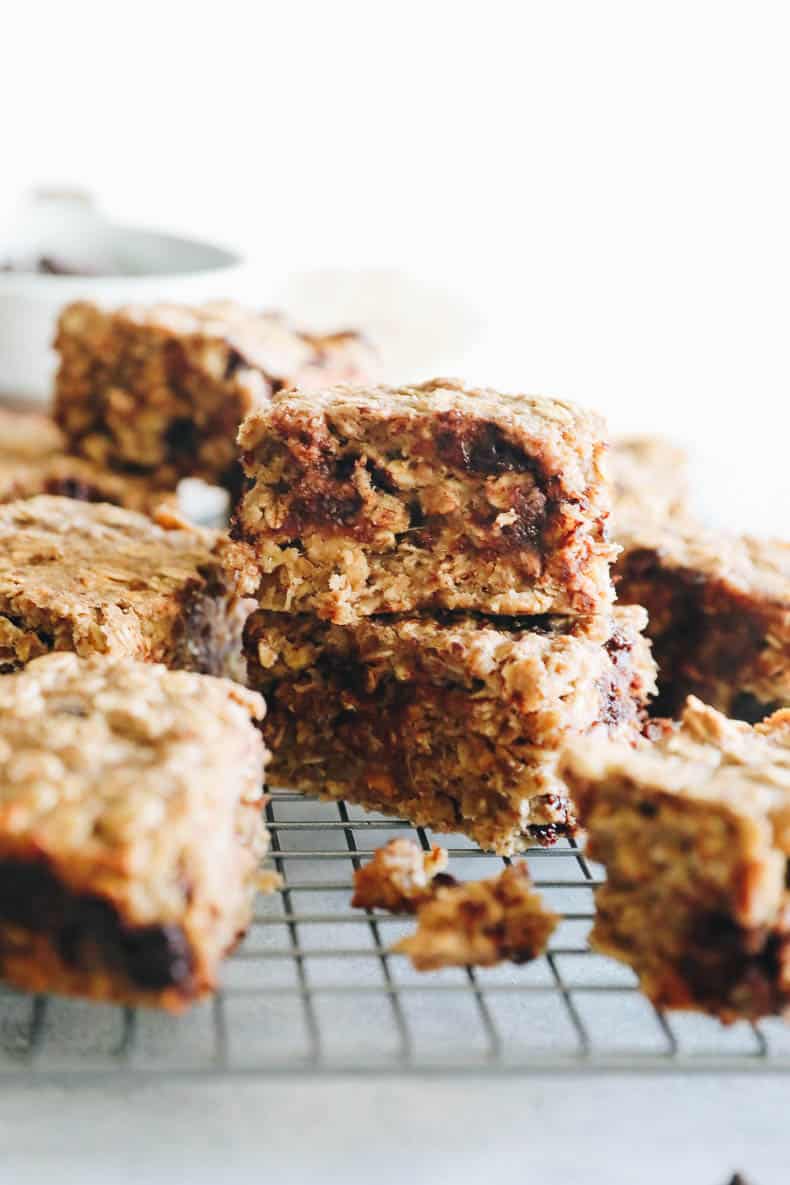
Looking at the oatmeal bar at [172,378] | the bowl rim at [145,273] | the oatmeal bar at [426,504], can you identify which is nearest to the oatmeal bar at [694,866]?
the oatmeal bar at [426,504]

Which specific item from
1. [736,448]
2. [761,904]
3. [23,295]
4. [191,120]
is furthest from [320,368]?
[191,120]

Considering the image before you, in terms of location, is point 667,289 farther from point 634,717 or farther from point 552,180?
point 634,717

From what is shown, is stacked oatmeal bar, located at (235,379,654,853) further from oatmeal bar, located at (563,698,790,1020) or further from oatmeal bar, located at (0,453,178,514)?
oatmeal bar, located at (0,453,178,514)

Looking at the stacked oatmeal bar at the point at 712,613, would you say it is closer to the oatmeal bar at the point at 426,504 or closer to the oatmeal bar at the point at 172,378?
the oatmeal bar at the point at 426,504

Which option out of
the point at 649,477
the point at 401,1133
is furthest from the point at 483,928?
the point at 649,477

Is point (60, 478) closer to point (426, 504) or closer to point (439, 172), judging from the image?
point (426, 504)

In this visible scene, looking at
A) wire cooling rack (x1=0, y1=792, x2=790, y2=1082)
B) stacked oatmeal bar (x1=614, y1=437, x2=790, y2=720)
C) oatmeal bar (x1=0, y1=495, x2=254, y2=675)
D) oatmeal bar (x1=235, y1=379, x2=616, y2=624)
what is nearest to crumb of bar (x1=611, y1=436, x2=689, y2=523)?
stacked oatmeal bar (x1=614, y1=437, x2=790, y2=720)
